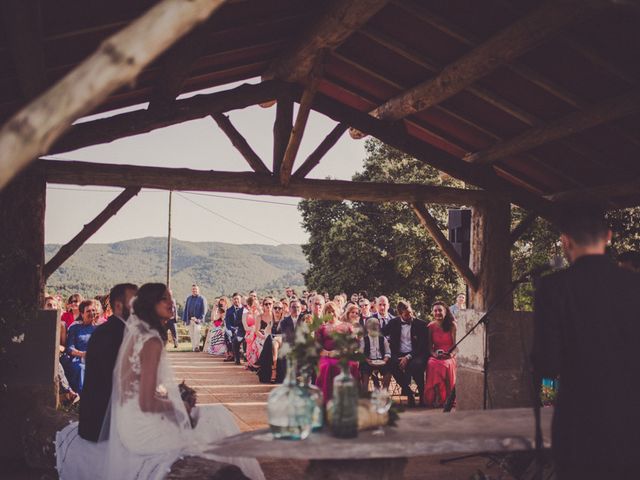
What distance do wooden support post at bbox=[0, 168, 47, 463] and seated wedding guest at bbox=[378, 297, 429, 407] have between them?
16.7 feet

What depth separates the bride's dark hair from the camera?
12.6 feet

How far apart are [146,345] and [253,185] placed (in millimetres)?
4112

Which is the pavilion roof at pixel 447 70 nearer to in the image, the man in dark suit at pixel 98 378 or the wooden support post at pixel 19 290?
the wooden support post at pixel 19 290

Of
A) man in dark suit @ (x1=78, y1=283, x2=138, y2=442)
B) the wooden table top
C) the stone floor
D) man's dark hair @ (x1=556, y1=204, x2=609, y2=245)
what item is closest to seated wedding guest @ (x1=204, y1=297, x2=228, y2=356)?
the stone floor

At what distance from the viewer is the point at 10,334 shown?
18.2 ft

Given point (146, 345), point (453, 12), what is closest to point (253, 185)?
point (453, 12)

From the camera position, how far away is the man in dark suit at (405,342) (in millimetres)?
9484

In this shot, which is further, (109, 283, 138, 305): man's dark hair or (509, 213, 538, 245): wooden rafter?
(509, 213, 538, 245): wooden rafter

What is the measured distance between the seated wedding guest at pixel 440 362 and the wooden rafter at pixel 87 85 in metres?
7.55

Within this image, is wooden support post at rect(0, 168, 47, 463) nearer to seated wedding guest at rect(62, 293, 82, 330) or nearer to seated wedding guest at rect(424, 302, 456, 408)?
seated wedding guest at rect(62, 293, 82, 330)

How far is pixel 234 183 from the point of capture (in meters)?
7.50

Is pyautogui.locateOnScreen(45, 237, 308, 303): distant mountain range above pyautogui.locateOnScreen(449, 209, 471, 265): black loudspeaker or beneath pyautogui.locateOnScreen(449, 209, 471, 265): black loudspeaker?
above

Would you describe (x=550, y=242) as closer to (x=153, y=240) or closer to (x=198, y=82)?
(x=198, y=82)

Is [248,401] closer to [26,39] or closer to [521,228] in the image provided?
[521,228]
